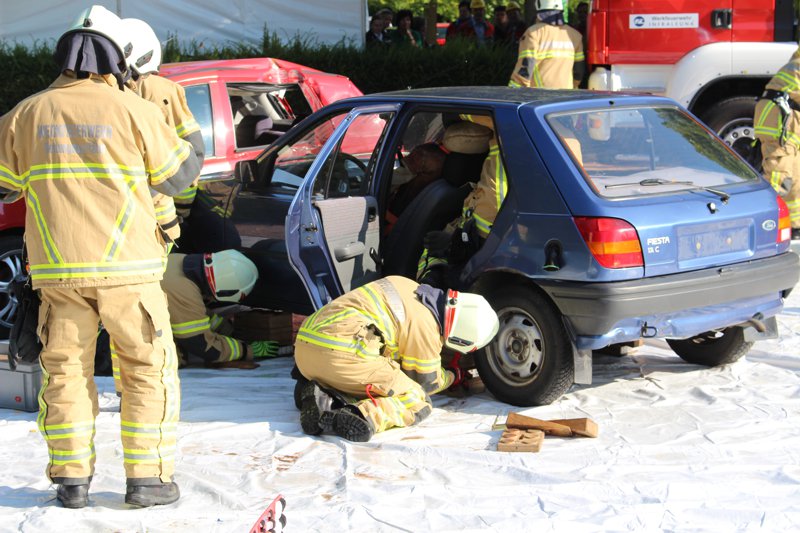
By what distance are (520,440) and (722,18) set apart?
6.35 metres

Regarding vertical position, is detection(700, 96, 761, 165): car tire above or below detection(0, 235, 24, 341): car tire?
above

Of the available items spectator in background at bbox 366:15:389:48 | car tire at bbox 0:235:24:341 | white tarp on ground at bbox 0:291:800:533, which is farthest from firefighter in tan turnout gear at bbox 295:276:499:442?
spectator in background at bbox 366:15:389:48

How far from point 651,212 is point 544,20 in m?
5.70

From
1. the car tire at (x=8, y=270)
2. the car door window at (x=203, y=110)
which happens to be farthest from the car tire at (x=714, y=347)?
the car tire at (x=8, y=270)

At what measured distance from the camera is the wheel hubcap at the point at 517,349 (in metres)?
5.49

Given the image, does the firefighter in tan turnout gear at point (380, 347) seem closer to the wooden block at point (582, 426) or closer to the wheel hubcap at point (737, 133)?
the wooden block at point (582, 426)

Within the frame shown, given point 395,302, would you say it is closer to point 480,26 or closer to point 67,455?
point 67,455

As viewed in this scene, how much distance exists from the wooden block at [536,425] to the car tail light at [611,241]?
76 centimetres

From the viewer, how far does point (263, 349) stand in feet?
22.5

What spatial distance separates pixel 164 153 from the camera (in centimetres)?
429

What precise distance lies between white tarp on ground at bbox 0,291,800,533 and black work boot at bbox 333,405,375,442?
0.05 metres

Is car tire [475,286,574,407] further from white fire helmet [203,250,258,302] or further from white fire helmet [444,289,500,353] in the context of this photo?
white fire helmet [203,250,258,302]

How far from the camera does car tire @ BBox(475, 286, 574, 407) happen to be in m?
5.36

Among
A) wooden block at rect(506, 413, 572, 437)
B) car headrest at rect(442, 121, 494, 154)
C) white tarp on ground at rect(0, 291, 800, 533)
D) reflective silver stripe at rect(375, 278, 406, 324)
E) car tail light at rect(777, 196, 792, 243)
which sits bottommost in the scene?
white tarp on ground at rect(0, 291, 800, 533)
